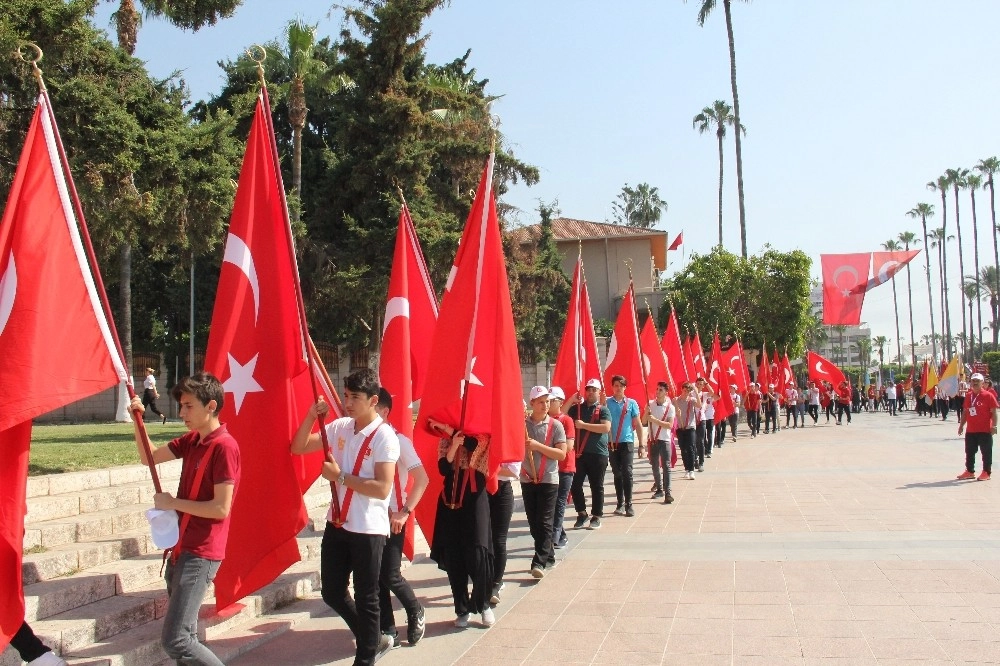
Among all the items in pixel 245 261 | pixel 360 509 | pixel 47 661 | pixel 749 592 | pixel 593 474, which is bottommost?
pixel 749 592

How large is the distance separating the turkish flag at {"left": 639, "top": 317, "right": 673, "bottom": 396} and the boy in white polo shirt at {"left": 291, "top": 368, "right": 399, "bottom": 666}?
1205 centimetres

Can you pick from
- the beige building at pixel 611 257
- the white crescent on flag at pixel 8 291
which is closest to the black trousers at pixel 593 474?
the white crescent on flag at pixel 8 291

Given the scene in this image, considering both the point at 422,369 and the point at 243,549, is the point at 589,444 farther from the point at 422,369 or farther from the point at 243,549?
Result: the point at 243,549

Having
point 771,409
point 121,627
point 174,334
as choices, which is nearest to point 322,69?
point 174,334

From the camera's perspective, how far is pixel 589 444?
1102 cm

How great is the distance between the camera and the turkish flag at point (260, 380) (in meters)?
5.86

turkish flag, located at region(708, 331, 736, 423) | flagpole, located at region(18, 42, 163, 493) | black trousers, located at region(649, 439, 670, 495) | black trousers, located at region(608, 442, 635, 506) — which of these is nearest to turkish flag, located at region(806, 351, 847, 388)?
turkish flag, located at region(708, 331, 736, 423)

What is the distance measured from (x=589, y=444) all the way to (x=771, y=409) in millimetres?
25909

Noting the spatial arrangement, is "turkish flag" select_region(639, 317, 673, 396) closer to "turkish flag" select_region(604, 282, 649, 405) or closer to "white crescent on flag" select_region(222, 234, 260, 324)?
"turkish flag" select_region(604, 282, 649, 405)

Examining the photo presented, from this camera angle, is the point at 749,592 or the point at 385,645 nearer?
the point at 385,645

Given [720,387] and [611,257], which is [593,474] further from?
[611,257]

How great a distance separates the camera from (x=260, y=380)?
5.93 meters

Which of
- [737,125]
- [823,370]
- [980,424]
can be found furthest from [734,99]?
[980,424]

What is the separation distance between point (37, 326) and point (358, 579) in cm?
221
